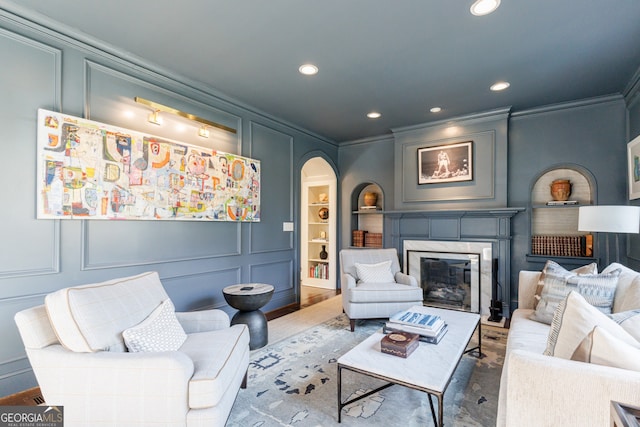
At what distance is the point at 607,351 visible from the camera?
1.04 m

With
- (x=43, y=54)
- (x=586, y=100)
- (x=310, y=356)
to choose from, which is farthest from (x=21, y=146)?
(x=586, y=100)

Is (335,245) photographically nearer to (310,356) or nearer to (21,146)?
(310,356)

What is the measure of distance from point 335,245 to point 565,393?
4.70m

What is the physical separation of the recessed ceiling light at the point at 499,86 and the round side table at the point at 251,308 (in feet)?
10.3

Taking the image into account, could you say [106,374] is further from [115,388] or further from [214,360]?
[214,360]

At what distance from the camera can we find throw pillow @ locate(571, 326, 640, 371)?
1.00 m

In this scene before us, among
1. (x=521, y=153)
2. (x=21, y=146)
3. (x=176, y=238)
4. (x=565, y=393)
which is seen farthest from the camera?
(x=521, y=153)

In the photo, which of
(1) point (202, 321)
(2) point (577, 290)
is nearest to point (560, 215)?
(2) point (577, 290)

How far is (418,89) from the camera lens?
3434 millimetres

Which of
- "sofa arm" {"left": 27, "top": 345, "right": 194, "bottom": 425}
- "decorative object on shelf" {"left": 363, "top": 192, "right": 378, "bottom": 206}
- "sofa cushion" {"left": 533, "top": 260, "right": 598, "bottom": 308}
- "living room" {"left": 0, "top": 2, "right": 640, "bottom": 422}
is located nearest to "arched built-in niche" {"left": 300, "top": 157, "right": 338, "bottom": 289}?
"living room" {"left": 0, "top": 2, "right": 640, "bottom": 422}

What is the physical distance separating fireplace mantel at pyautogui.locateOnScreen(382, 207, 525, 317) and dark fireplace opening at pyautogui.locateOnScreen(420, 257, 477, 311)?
34 centimetres

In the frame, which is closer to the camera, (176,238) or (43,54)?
(43,54)

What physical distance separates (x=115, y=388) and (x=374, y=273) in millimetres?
2859

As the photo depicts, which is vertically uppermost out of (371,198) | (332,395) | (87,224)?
(371,198)
